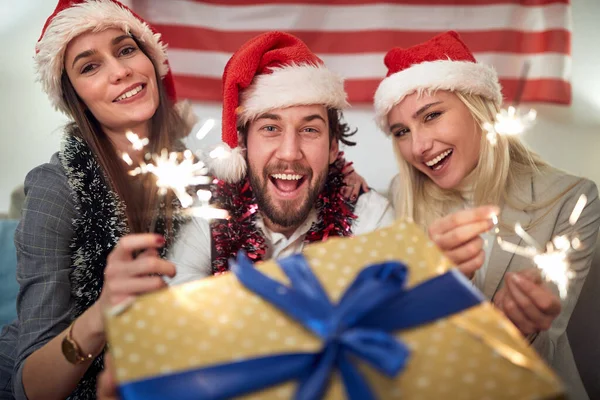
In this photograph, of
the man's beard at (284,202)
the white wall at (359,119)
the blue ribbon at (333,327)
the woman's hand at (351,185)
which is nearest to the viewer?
the blue ribbon at (333,327)

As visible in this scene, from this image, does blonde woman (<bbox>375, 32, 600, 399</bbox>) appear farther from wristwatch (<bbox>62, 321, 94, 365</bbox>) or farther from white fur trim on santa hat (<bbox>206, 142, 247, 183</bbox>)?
wristwatch (<bbox>62, 321, 94, 365</bbox>)

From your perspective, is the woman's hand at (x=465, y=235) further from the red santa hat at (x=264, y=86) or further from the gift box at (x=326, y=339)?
the red santa hat at (x=264, y=86)

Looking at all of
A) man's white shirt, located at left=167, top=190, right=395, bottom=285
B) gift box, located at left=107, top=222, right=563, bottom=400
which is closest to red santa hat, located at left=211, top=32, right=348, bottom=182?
man's white shirt, located at left=167, top=190, right=395, bottom=285

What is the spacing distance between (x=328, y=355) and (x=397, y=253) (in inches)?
7.8

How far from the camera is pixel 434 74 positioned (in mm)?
1205

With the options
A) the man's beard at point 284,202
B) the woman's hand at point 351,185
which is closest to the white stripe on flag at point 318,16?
the woman's hand at point 351,185

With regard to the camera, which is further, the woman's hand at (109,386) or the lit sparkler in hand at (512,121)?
the lit sparkler in hand at (512,121)

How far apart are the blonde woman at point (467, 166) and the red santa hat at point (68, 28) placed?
2.08ft

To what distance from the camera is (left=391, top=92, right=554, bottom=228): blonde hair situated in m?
1.17

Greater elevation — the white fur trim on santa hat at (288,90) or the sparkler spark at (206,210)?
the white fur trim on santa hat at (288,90)

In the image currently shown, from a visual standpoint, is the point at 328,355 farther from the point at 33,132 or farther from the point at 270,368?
the point at 33,132

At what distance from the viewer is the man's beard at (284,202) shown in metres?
1.08

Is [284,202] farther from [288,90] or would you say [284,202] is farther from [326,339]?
[326,339]

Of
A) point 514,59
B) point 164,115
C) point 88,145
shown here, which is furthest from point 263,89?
point 514,59
